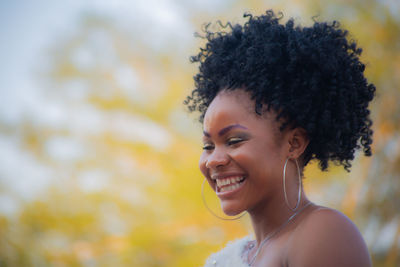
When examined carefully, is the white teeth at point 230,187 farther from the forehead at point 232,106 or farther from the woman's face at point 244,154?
the forehead at point 232,106

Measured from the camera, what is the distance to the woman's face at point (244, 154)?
1543 mm

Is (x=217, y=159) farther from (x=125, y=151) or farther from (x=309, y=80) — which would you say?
(x=125, y=151)

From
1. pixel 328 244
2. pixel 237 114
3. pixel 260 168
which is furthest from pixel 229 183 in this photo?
pixel 328 244

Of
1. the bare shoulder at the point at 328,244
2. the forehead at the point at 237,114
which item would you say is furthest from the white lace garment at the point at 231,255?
the forehead at the point at 237,114

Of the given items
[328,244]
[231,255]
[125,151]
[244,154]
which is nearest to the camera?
[328,244]

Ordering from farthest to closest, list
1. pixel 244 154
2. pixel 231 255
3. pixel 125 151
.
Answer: pixel 125 151, pixel 231 255, pixel 244 154

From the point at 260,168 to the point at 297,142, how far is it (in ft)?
0.59

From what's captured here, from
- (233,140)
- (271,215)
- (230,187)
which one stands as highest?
(233,140)

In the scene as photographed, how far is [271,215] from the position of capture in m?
1.63

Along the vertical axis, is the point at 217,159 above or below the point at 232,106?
below

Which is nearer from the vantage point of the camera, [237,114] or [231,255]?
[237,114]

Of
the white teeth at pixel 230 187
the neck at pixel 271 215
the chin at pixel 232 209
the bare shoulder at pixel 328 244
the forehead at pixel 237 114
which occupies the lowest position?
the bare shoulder at pixel 328 244

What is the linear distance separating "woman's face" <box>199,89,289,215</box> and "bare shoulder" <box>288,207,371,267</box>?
204 mm

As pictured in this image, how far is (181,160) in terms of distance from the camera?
715 cm
